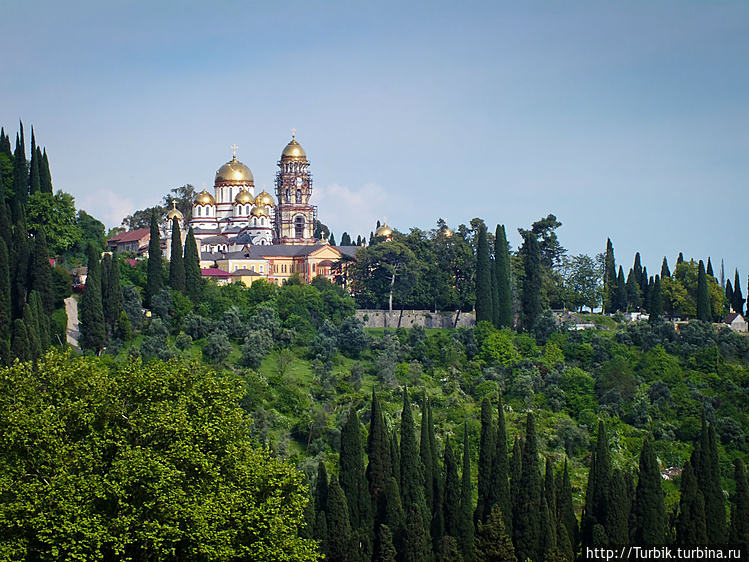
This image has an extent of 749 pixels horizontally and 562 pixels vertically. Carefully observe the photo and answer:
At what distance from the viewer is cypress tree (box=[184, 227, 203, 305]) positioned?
197 ft

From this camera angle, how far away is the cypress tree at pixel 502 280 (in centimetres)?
6247

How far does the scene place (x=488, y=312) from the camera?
61.7 meters

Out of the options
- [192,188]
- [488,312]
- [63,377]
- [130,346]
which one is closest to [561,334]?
[488,312]

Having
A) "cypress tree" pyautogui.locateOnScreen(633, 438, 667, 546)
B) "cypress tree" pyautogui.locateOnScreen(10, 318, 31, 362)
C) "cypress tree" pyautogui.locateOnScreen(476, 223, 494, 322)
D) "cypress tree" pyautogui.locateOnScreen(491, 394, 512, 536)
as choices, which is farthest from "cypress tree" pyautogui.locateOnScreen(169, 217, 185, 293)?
"cypress tree" pyautogui.locateOnScreen(633, 438, 667, 546)

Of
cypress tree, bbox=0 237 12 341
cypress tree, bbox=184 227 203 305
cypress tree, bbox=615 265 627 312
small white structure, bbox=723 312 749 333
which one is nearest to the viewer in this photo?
cypress tree, bbox=0 237 12 341

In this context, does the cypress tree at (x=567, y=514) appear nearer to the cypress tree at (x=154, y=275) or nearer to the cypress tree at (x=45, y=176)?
the cypress tree at (x=154, y=275)

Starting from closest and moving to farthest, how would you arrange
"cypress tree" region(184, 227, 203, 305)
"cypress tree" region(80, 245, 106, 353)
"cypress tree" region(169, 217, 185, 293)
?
"cypress tree" region(80, 245, 106, 353) → "cypress tree" region(169, 217, 185, 293) → "cypress tree" region(184, 227, 203, 305)

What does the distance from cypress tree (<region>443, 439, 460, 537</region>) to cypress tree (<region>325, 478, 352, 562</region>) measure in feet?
10.7

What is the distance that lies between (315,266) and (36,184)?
2375cm

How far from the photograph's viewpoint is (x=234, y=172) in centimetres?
8950

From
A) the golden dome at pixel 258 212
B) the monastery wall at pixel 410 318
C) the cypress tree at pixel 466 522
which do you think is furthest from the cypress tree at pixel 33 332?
the golden dome at pixel 258 212

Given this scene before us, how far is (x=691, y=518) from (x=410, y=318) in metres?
32.8

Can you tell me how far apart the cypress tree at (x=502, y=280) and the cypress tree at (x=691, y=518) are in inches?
1041

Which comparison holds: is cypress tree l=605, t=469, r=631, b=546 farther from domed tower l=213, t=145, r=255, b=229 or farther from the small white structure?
domed tower l=213, t=145, r=255, b=229
